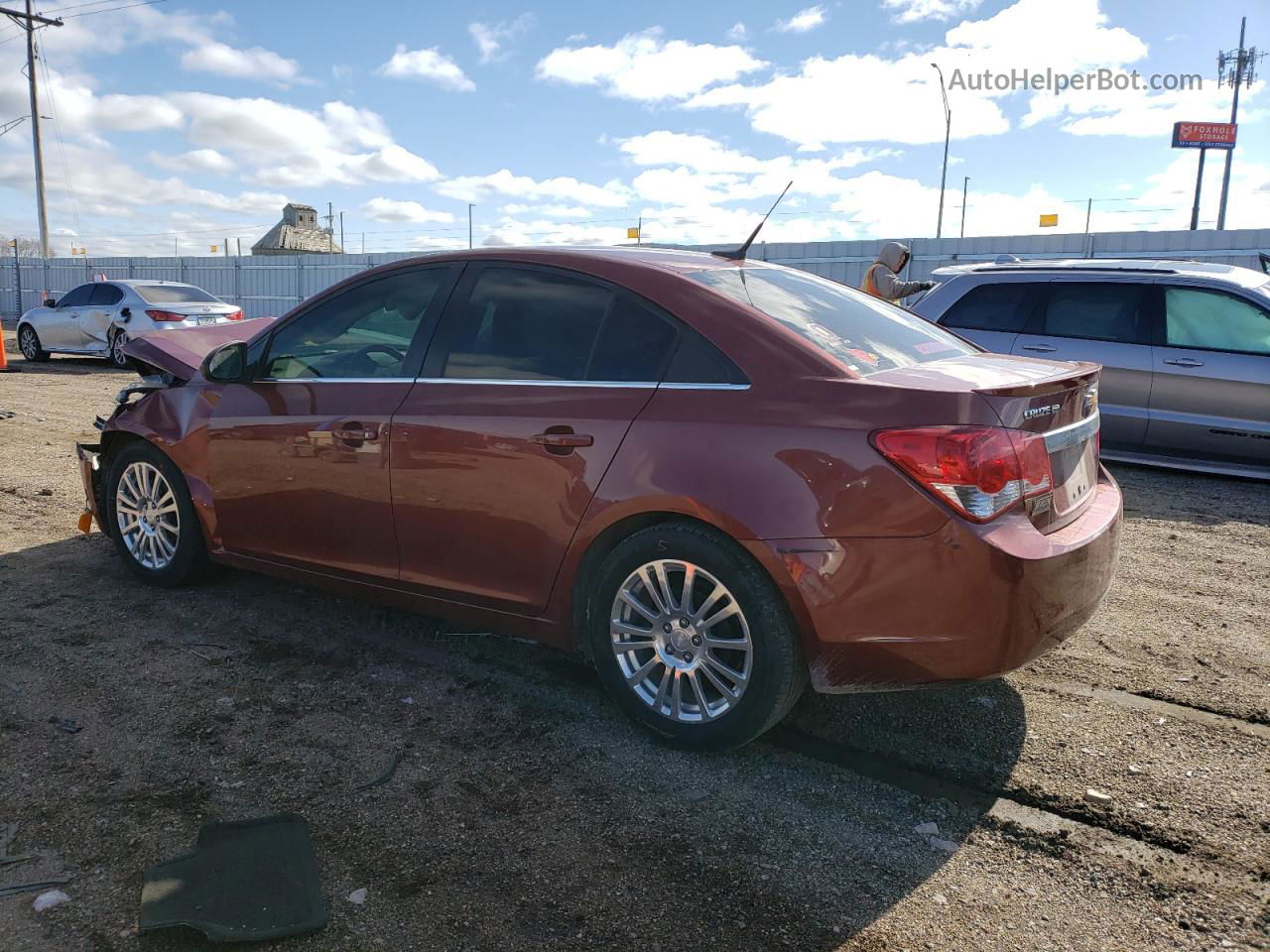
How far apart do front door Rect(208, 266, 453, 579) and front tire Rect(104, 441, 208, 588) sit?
0.30m

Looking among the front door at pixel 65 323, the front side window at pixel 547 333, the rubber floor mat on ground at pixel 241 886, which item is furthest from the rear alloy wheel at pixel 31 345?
the rubber floor mat on ground at pixel 241 886

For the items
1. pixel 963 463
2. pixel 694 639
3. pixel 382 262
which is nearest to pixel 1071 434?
pixel 963 463

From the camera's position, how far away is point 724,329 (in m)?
Result: 3.24

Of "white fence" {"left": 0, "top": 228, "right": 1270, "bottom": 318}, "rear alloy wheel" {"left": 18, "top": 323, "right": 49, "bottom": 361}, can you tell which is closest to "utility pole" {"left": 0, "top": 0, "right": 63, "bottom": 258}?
"white fence" {"left": 0, "top": 228, "right": 1270, "bottom": 318}

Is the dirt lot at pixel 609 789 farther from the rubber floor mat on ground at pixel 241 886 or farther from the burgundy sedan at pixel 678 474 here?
the burgundy sedan at pixel 678 474

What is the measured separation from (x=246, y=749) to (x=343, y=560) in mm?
987

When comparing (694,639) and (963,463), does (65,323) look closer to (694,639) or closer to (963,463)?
(694,639)

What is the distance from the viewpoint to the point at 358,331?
420cm

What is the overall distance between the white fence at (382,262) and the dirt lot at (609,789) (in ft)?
13.7

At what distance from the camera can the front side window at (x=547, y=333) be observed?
11.2 ft

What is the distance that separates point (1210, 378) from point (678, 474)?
21.3ft

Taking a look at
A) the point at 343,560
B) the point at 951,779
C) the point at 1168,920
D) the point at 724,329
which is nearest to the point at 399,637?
the point at 343,560

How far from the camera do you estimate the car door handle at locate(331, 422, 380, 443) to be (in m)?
3.92

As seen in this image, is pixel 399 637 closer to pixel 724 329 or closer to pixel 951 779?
pixel 724 329
